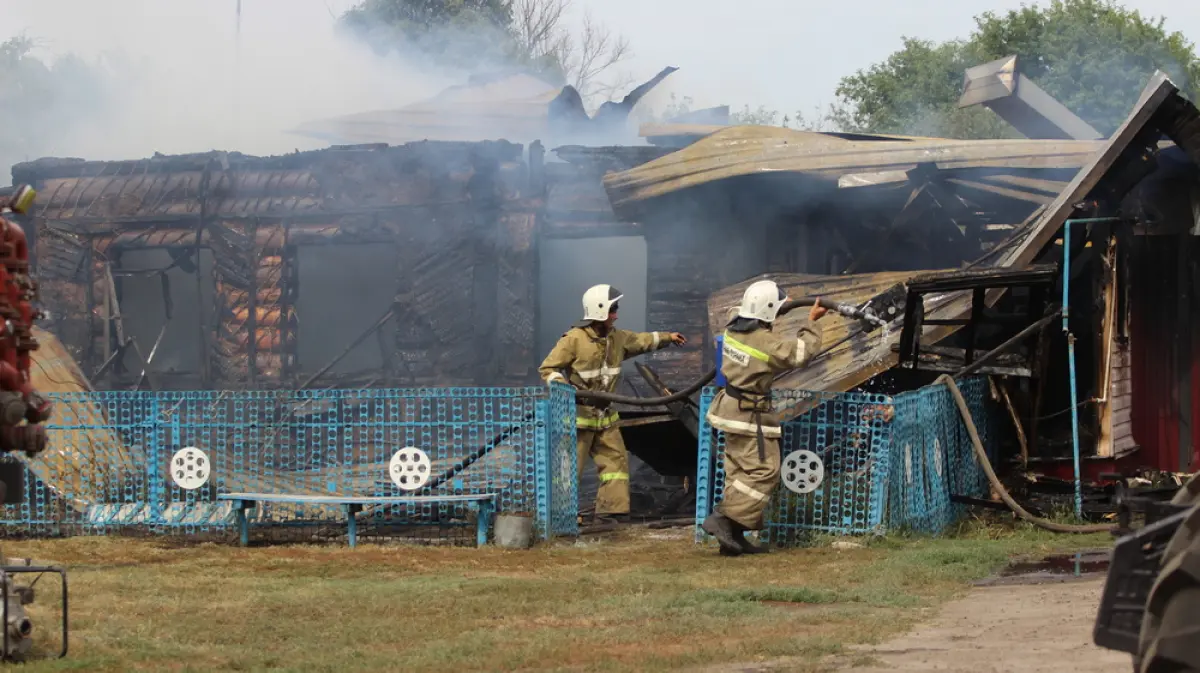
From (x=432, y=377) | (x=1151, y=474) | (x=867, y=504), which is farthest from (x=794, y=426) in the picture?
(x=432, y=377)

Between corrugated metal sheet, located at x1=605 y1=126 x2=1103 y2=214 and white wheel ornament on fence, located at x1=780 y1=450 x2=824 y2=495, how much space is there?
516 centimetres

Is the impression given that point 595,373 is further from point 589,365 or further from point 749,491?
point 749,491

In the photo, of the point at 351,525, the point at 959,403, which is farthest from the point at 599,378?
the point at 959,403

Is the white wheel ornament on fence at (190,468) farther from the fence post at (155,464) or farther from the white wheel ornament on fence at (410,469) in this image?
the white wheel ornament on fence at (410,469)

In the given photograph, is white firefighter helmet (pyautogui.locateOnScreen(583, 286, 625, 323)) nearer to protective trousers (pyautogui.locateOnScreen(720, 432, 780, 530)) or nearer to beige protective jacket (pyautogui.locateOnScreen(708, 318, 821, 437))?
beige protective jacket (pyautogui.locateOnScreen(708, 318, 821, 437))

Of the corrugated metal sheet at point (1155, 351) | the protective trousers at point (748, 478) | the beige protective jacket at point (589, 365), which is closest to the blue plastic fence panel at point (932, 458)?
the protective trousers at point (748, 478)

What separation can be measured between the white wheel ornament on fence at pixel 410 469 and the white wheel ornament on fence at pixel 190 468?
5.23 feet

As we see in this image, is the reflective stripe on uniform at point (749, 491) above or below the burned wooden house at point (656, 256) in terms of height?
below

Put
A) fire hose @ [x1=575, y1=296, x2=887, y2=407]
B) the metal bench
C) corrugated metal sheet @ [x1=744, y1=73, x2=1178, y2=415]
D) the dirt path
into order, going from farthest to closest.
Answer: the metal bench, corrugated metal sheet @ [x1=744, y1=73, x2=1178, y2=415], fire hose @ [x1=575, y1=296, x2=887, y2=407], the dirt path

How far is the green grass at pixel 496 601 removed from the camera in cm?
655

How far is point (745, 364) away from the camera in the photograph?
10.6 metres

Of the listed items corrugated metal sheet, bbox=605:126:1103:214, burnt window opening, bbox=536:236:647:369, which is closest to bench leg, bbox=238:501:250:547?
corrugated metal sheet, bbox=605:126:1103:214

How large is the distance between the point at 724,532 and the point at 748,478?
1.34 ft

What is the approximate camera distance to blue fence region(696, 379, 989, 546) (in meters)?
10.7
